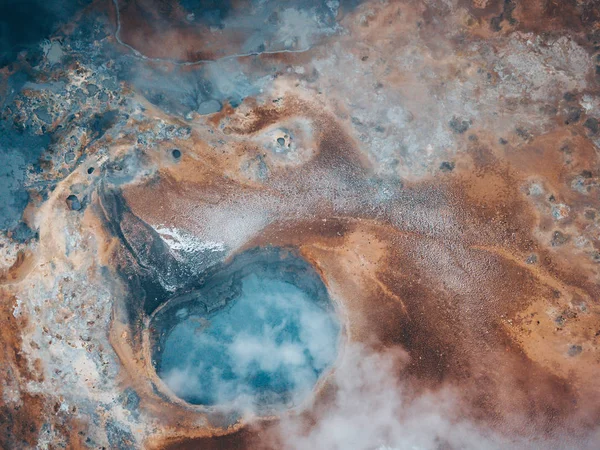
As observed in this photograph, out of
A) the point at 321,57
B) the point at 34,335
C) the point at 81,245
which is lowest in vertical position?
the point at 34,335

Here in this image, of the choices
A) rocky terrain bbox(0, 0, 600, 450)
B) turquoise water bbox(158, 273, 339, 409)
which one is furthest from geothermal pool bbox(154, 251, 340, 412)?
rocky terrain bbox(0, 0, 600, 450)

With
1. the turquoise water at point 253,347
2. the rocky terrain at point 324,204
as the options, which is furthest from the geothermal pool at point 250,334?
the rocky terrain at point 324,204

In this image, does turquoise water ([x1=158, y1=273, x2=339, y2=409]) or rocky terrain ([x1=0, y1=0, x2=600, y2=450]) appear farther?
turquoise water ([x1=158, y1=273, x2=339, y2=409])

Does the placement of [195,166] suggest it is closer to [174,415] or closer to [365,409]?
[174,415]

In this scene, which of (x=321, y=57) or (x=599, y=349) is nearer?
(x=599, y=349)

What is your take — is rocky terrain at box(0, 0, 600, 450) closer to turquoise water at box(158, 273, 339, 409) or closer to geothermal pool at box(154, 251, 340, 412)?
geothermal pool at box(154, 251, 340, 412)

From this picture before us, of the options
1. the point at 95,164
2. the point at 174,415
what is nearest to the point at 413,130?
the point at 95,164
